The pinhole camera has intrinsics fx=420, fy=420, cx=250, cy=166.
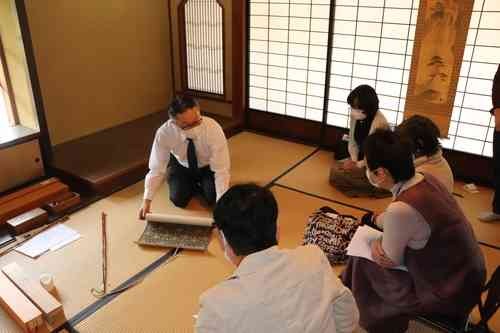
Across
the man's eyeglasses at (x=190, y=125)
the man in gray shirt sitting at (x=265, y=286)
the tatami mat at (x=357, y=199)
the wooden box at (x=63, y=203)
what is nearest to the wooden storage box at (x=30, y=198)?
the wooden box at (x=63, y=203)

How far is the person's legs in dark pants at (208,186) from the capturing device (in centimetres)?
334

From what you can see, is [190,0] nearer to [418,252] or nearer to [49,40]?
[49,40]

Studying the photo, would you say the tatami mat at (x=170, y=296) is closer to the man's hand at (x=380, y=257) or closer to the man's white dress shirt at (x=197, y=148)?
the man's white dress shirt at (x=197, y=148)

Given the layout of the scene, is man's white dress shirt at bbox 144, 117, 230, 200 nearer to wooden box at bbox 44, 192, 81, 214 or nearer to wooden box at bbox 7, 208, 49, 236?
wooden box at bbox 44, 192, 81, 214

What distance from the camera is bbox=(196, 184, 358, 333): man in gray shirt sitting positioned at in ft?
3.51

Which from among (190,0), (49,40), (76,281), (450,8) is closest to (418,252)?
(76,281)

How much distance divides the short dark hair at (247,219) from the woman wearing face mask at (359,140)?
86.7 inches

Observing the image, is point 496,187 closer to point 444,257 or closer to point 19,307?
point 444,257

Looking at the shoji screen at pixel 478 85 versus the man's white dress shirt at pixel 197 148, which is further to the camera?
the shoji screen at pixel 478 85

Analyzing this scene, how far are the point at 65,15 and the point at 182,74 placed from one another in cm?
159

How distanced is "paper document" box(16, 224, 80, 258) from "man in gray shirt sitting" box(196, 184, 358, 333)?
80.5 inches

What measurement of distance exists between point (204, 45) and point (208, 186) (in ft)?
7.43

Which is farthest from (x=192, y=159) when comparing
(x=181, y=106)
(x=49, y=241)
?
(x=49, y=241)

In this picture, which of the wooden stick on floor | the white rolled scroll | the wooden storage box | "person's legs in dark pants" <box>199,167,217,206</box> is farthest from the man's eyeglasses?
the wooden storage box
